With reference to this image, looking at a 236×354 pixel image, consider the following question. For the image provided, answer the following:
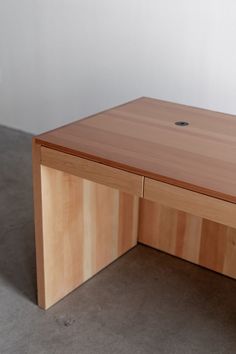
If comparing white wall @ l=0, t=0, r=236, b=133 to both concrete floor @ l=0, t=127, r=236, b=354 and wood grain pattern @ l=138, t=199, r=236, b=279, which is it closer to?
wood grain pattern @ l=138, t=199, r=236, b=279

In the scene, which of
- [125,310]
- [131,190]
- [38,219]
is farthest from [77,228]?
[131,190]

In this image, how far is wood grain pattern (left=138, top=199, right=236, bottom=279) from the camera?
2.10 metres

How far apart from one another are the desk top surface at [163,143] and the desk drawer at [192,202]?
0.05 ft

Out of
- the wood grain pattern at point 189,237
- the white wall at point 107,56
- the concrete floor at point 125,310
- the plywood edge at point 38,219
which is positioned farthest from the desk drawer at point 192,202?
the white wall at point 107,56

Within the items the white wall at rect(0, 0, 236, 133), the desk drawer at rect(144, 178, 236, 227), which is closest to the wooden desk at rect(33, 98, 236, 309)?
the desk drawer at rect(144, 178, 236, 227)

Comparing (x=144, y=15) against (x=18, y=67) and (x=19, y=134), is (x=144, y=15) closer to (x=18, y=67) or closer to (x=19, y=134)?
(x=18, y=67)

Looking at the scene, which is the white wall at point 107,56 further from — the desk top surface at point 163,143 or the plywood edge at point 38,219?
the plywood edge at point 38,219

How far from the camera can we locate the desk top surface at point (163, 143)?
4.69ft

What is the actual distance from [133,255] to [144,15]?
131cm

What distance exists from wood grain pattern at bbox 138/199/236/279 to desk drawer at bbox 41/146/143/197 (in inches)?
27.8

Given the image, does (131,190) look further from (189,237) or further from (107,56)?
(107,56)

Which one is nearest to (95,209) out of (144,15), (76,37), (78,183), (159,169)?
(78,183)

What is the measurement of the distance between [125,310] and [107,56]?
1.63m

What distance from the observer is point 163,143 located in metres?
1.66
